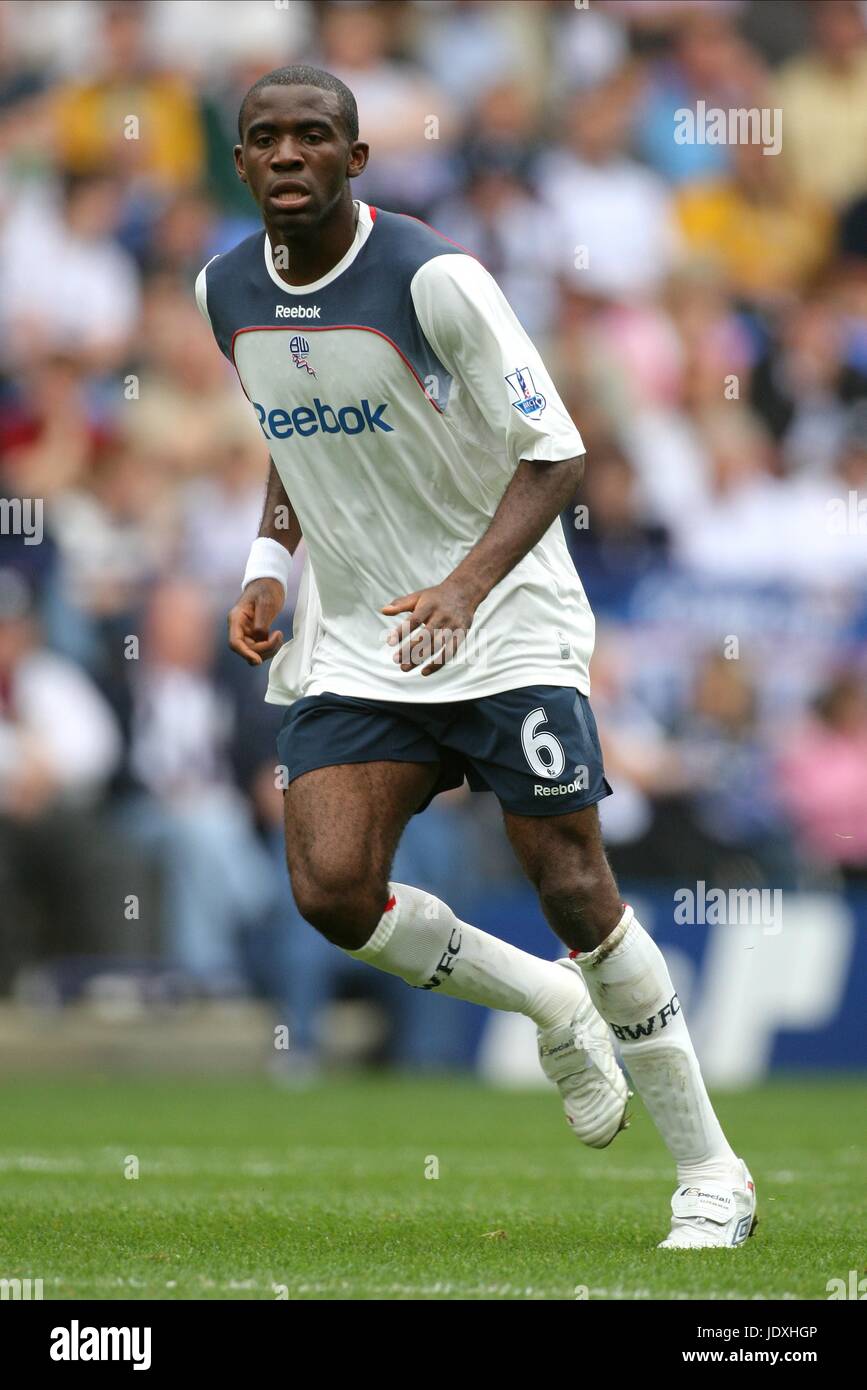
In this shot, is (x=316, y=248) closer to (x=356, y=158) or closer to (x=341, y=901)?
(x=356, y=158)

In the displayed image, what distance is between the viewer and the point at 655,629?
12891 mm

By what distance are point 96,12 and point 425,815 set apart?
24.6 ft

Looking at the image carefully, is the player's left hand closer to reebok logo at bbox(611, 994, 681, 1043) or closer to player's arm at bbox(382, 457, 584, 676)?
player's arm at bbox(382, 457, 584, 676)

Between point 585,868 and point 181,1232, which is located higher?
point 585,868

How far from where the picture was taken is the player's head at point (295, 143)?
5.21m

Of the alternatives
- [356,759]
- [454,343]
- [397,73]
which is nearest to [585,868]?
[356,759]

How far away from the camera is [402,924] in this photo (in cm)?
558

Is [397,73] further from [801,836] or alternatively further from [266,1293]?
[266,1293]

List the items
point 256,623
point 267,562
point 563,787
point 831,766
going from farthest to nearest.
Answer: point 831,766, point 267,562, point 256,623, point 563,787

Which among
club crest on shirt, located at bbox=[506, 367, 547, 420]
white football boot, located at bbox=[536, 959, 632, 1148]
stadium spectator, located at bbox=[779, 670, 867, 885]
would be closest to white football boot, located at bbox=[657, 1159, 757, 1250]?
white football boot, located at bbox=[536, 959, 632, 1148]

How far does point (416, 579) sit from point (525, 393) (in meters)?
0.60

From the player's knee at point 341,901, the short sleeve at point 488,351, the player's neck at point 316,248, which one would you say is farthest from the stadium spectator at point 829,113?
the player's knee at point 341,901

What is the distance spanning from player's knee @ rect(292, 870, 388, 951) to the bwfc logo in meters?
1.25

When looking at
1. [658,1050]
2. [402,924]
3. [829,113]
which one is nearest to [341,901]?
[402,924]
